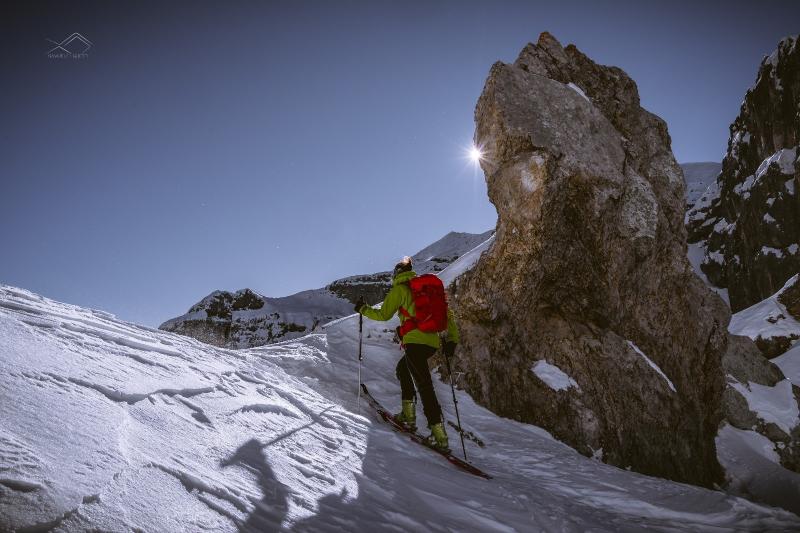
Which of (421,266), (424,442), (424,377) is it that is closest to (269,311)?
(421,266)

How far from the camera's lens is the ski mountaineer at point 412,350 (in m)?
6.02

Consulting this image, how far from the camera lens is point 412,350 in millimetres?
6227

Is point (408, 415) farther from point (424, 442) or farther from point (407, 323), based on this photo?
point (407, 323)

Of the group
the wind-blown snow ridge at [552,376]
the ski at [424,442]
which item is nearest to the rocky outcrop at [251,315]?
the wind-blown snow ridge at [552,376]

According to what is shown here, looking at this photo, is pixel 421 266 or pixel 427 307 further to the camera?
pixel 421 266

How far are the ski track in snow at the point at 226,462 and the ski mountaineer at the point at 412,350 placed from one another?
571mm

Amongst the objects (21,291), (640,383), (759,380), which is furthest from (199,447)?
(759,380)

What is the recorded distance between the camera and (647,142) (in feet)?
53.4

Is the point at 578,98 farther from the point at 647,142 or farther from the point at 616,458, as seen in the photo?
the point at 616,458

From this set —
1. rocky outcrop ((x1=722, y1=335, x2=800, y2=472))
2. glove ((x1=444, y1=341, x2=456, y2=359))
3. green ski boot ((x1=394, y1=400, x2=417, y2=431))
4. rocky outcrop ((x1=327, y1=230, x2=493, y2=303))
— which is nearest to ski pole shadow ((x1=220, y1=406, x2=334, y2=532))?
green ski boot ((x1=394, y1=400, x2=417, y2=431))

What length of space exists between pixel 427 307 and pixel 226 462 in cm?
387

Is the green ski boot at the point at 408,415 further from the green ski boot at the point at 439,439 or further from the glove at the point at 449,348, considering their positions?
the glove at the point at 449,348

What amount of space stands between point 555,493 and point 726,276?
79.8 m

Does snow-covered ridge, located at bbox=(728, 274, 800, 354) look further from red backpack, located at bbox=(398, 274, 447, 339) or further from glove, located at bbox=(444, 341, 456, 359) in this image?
red backpack, located at bbox=(398, 274, 447, 339)
